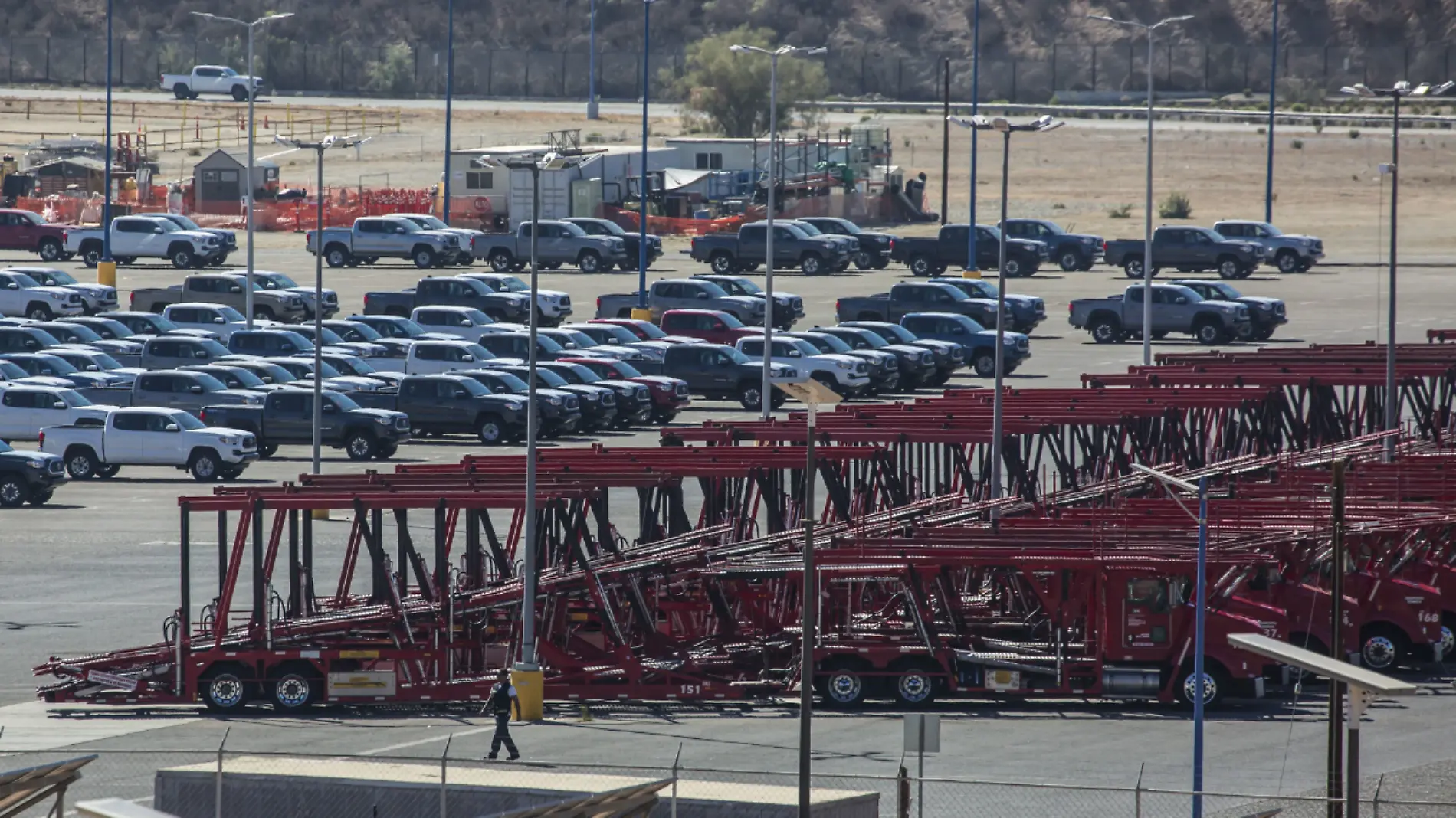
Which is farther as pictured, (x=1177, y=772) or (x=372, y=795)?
(x=1177, y=772)

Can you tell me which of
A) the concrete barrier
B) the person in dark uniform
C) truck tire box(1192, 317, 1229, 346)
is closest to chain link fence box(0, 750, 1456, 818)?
the concrete barrier

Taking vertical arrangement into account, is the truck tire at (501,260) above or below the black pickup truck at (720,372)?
above

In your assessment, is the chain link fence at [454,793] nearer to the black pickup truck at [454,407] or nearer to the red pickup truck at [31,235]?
the black pickup truck at [454,407]

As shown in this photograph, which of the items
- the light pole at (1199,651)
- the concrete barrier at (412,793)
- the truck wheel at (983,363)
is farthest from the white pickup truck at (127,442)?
the light pole at (1199,651)

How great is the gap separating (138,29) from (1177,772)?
14107cm

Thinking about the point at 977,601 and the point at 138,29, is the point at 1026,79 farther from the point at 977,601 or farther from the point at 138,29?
the point at 977,601

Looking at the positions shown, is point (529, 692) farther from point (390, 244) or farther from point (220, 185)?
point (220, 185)

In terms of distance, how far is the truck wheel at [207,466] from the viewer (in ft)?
160

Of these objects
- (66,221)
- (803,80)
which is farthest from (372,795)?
(803,80)

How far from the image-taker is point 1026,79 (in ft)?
475

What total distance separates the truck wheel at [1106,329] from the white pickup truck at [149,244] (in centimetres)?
3099

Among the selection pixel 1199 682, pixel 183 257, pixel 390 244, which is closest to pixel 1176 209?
pixel 390 244

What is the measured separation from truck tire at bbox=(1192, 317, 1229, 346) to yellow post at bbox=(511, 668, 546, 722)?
1563 inches

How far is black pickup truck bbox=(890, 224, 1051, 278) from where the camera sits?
259 ft
